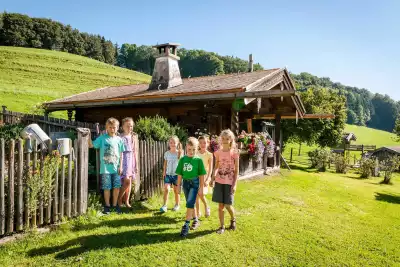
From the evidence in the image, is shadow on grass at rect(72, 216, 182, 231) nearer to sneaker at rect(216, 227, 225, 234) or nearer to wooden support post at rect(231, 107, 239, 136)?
sneaker at rect(216, 227, 225, 234)

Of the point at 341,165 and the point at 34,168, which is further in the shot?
the point at 341,165

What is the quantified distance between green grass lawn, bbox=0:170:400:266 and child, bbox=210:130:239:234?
0.49 m

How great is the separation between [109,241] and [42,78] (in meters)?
41.6

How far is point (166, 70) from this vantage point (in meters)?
13.6

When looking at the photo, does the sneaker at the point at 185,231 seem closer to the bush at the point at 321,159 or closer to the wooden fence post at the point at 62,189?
the wooden fence post at the point at 62,189

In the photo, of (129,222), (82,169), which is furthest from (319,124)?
(82,169)

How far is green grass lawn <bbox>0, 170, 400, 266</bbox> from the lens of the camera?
3.85 meters

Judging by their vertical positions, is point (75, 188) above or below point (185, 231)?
above

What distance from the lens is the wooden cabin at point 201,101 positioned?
9.88m

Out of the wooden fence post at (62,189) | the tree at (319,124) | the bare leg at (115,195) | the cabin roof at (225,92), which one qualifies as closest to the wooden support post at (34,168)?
the wooden fence post at (62,189)

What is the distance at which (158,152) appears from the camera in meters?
6.88

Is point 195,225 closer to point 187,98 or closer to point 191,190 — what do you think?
point 191,190

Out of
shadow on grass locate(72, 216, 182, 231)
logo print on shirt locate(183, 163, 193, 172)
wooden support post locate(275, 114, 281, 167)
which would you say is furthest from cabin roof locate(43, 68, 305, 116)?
shadow on grass locate(72, 216, 182, 231)

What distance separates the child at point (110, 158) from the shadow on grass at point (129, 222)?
0.42 m
